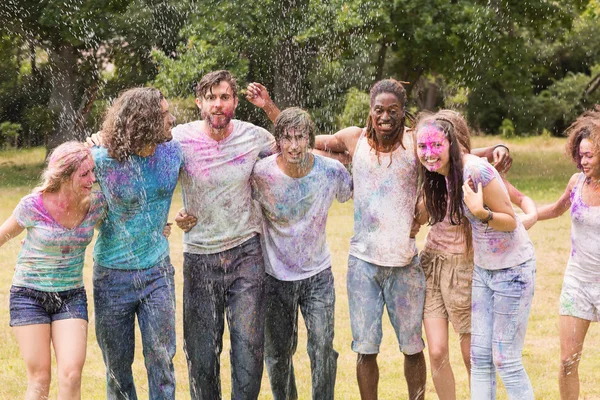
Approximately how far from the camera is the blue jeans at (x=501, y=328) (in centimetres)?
489

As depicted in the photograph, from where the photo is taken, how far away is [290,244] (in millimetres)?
5352

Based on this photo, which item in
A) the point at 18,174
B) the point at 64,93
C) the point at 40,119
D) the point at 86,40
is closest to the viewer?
the point at 18,174

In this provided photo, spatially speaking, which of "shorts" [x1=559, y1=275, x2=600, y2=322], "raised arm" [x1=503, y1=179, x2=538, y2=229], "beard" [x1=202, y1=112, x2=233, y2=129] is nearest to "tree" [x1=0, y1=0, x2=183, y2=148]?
"beard" [x1=202, y1=112, x2=233, y2=129]

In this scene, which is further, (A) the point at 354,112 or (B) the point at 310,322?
(A) the point at 354,112

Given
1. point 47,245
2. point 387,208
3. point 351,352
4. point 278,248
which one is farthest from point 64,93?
point 387,208

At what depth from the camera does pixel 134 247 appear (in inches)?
195

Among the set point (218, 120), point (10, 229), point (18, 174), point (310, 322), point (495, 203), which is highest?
point (218, 120)

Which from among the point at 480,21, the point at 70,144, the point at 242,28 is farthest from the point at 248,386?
the point at 480,21

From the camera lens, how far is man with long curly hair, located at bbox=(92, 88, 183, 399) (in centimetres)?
495

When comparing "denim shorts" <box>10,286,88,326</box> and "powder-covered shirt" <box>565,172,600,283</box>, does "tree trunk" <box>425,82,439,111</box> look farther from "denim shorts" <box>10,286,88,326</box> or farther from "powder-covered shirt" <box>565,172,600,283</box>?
"denim shorts" <box>10,286,88,326</box>

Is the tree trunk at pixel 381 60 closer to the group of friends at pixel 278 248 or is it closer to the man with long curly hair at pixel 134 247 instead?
the group of friends at pixel 278 248

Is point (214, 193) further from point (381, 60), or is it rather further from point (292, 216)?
point (381, 60)

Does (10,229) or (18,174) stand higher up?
(10,229)

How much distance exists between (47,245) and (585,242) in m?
3.18
